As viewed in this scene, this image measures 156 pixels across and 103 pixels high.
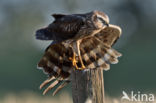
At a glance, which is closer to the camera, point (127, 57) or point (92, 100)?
point (92, 100)

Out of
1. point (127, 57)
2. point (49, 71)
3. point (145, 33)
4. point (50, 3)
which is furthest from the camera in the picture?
point (50, 3)

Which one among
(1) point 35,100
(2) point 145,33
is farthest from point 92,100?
(2) point 145,33

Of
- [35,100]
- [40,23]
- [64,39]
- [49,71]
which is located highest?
[40,23]

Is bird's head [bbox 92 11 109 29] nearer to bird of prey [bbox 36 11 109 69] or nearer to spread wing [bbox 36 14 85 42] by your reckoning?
bird of prey [bbox 36 11 109 69]

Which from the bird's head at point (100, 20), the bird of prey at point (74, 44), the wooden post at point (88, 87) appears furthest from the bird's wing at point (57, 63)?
the wooden post at point (88, 87)

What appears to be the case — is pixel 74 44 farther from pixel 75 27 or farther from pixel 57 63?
pixel 57 63

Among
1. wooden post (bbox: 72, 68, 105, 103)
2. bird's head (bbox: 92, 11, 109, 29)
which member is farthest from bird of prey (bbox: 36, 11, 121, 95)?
wooden post (bbox: 72, 68, 105, 103)

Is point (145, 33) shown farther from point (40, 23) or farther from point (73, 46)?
point (73, 46)

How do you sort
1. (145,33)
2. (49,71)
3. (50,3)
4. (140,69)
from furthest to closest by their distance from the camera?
(50,3) → (145,33) → (140,69) → (49,71)

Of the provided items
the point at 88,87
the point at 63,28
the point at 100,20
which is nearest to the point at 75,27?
the point at 63,28
